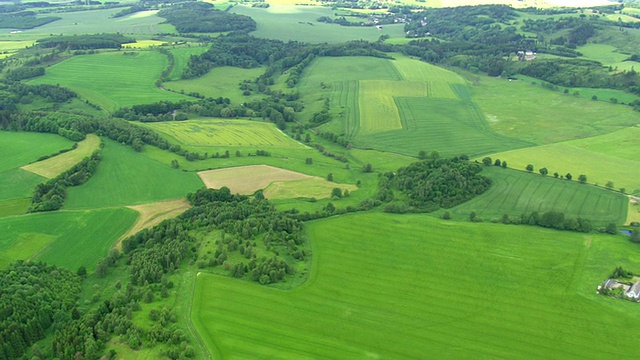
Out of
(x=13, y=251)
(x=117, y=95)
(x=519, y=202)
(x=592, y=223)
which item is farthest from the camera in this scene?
(x=117, y=95)

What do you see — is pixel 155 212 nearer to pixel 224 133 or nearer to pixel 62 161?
pixel 62 161

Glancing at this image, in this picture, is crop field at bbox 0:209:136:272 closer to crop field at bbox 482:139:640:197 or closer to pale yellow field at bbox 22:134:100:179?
pale yellow field at bbox 22:134:100:179

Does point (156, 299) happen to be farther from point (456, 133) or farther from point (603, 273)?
point (456, 133)

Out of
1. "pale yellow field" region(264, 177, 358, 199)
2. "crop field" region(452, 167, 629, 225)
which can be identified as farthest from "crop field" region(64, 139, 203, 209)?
"crop field" region(452, 167, 629, 225)

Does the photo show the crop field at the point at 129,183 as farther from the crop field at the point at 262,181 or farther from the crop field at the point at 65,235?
the crop field at the point at 65,235

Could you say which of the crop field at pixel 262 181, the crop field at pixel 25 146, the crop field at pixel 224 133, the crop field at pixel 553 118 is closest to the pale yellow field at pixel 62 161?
the crop field at pixel 25 146

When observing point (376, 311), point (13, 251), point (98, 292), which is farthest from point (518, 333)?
point (13, 251)
